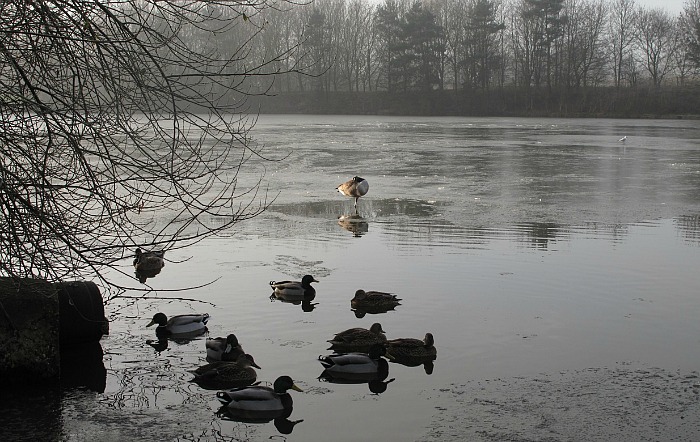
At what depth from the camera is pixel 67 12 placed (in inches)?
228

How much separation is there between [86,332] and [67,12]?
3.40 metres

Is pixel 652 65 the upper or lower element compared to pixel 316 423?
upper

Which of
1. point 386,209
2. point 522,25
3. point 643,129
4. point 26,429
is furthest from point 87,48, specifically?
point 522,25

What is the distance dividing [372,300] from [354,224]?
5.76 metres

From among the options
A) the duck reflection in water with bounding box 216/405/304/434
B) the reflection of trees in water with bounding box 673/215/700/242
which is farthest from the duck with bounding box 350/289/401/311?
the reflection of trees in water with bounding box 673/215/700/242

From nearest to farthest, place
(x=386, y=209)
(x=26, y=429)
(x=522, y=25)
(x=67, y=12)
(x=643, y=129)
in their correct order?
(x=67, y=12), (x=26, y=429), (x=386, y=209), (x=643, y=129), (x=522, y=25)

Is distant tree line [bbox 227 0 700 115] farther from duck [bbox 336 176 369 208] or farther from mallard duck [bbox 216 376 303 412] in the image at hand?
mallard duck [bbox 216 376 303 412]

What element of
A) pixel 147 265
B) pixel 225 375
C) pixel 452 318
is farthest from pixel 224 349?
pixel 147 265

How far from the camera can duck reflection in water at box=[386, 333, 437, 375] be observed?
305 inches

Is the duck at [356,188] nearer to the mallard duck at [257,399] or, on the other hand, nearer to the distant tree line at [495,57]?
the mallard duck at [257,399]

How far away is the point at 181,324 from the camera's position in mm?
8492

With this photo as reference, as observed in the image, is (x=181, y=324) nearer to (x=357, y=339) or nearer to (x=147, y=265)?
(x=357, y=339)

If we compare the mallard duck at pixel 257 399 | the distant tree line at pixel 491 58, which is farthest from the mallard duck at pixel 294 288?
the distant tree line at pixel 491 58

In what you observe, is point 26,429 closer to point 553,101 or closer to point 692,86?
point 553,101
